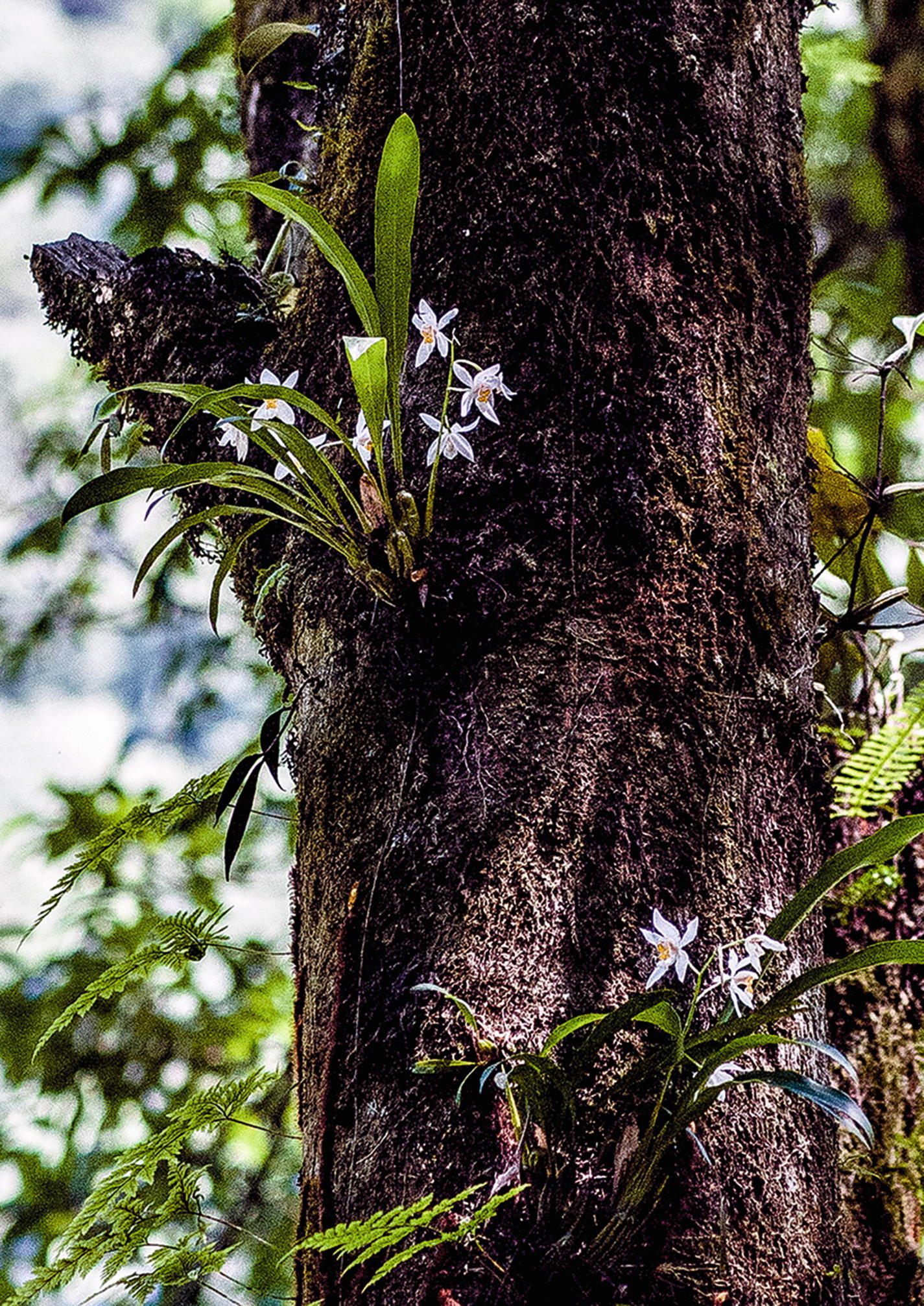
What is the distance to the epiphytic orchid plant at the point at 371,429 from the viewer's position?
927mm

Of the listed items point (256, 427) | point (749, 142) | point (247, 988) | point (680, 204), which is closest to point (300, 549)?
point (256, 427)

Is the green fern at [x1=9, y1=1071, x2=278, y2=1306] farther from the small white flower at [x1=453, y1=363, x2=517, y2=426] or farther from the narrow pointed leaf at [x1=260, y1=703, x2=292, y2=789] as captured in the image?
the small white flower at [x1=453, y1=363, x2=517, y2=426]

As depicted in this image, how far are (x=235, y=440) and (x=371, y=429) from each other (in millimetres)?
301

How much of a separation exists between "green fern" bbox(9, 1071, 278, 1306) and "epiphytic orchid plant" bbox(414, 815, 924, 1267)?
0.28 meters

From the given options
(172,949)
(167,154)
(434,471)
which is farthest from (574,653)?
(167,154)

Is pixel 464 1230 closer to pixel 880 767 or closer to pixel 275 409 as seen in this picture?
pixel 275 409

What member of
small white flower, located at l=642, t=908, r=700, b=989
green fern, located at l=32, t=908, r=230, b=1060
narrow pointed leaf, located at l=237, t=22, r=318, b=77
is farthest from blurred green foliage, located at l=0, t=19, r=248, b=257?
small white flower, located at l=642, t=908, r=700, b=989

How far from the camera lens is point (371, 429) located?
95 cm

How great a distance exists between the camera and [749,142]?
1195 millimetres

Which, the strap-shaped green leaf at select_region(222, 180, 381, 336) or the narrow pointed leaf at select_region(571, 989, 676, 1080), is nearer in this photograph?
the narrow pointed leaf at select_region(571, 989, 676, 1080)

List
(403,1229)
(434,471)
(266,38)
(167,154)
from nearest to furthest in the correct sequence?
1. (403,1229)
2. (434,471)
3. (266,38)
4. (167,154)

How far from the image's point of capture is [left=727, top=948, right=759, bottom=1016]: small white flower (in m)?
0.88

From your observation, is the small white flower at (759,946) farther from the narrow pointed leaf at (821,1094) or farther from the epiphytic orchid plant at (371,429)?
the epiphytic orchid plant at (371,429)

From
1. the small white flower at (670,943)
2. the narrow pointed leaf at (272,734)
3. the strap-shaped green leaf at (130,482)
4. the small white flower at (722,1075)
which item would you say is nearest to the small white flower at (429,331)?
the strap-shaped green leaf at (130,482)
